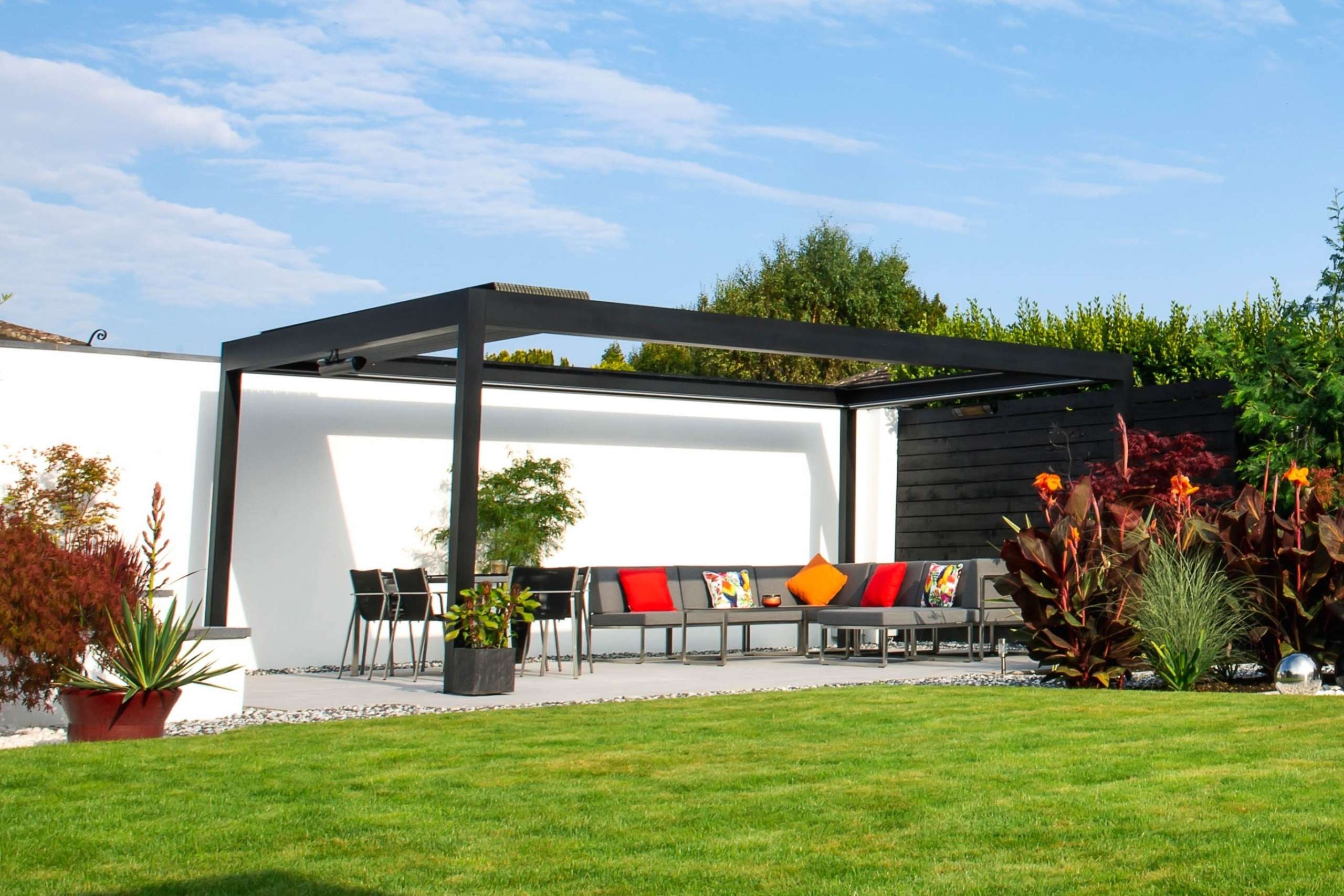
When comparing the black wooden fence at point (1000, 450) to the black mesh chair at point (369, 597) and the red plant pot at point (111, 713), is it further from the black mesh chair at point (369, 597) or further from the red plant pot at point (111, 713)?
the red plant pot at point (111, 713)

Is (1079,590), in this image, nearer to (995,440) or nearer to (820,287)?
(995,440)

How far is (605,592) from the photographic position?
11836mm

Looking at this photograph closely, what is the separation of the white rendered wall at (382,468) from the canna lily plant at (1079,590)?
5.64m

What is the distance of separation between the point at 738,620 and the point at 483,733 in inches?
216

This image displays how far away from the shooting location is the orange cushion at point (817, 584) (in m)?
12.9

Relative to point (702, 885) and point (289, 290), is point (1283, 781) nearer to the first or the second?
point (702, 885)

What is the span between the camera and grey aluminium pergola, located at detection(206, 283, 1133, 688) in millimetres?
8820

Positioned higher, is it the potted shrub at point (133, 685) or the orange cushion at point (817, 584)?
the orange cushion at point (817, 584)

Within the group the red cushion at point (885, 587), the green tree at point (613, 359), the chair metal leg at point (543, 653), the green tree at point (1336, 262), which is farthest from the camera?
the green tree at point (613, 359)

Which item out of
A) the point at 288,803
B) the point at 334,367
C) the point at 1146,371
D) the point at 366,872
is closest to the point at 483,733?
the point at 288,803

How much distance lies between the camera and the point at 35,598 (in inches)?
267

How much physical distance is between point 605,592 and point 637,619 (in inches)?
30.2

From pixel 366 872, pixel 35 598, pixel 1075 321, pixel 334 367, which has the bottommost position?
pixel 366 872

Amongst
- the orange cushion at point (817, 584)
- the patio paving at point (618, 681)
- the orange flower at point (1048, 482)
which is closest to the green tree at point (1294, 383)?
the patio paving at point (618, 681)
